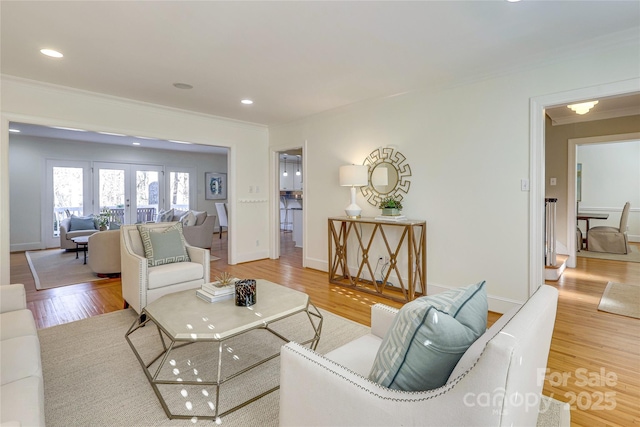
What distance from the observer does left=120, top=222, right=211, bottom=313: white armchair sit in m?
2.85

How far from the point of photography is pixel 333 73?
3193 mm

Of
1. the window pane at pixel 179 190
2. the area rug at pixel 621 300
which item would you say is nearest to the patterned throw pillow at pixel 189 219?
the window pane at pixel 179 190

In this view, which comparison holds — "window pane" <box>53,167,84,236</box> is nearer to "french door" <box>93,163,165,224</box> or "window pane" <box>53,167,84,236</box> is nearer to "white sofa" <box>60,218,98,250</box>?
"french door" <box>93,163,165,224</box>

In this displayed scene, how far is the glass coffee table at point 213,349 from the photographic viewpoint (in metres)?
1.72

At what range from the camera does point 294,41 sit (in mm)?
2535

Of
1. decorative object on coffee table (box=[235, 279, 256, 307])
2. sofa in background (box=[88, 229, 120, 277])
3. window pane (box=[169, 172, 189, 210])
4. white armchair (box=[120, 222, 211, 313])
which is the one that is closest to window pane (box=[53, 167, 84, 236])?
window pane (box=[169, 172, 189, 210])

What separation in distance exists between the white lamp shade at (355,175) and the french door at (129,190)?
6.07 metres

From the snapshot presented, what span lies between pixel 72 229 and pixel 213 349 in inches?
233

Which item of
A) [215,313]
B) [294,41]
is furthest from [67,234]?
[294,41]

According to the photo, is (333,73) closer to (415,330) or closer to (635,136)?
(415,330)

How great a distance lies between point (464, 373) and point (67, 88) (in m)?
4.63

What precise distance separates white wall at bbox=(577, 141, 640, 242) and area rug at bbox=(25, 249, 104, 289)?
380 inches

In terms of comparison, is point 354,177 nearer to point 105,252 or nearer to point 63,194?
Answer: point 105,252

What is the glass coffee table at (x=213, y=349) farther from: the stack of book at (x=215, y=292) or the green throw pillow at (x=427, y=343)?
the green throw pillow at (x=427, y=343)
